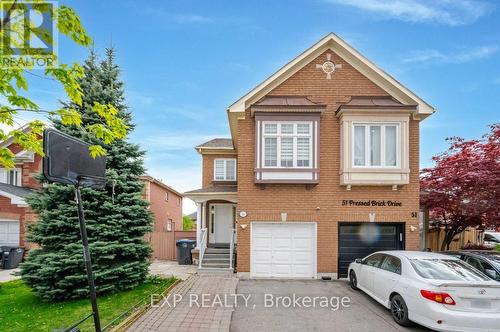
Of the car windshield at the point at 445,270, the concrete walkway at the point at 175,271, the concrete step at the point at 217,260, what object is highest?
the car windshield at the point at 445,270

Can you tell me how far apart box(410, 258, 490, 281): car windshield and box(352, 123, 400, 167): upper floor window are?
516cm

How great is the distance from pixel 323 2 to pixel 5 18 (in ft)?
35.7

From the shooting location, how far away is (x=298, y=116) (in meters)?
12.9

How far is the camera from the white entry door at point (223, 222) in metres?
17.3

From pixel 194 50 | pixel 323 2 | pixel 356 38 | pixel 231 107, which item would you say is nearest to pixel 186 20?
pixel 194 50

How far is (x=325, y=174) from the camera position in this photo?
13.1 meters

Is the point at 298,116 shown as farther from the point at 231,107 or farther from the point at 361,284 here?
the point at 361,284

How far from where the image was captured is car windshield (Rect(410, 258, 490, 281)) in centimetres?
743

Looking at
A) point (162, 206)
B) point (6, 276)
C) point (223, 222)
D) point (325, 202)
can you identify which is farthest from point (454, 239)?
point (6, 276)

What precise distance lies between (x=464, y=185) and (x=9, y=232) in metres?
22.1

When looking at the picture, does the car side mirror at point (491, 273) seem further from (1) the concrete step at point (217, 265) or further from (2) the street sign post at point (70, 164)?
(2) the street sign post at point (70, 164)

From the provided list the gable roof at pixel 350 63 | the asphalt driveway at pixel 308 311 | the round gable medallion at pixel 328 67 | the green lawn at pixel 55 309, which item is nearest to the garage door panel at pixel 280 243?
the asphalt driveway at pixel 308 311

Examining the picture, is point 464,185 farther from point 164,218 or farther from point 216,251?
point 164,218

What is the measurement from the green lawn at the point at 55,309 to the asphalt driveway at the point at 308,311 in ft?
9.65
